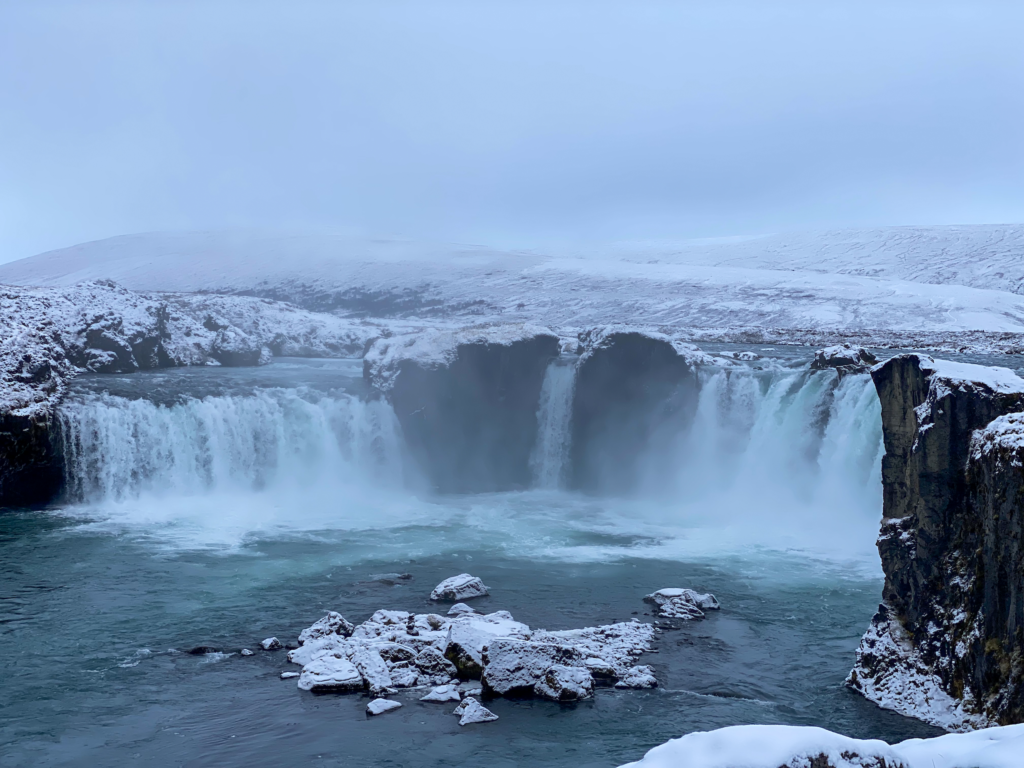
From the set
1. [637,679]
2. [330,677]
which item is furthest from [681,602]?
[330,677]

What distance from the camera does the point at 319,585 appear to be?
64.9 ft

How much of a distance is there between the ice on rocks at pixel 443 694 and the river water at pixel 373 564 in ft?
1.06

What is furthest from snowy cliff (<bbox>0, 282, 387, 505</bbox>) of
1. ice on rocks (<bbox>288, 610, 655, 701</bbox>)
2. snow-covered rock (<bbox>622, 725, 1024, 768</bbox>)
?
snow-covered rock (<bbox>622, 725, 1024, 768</bbox>)

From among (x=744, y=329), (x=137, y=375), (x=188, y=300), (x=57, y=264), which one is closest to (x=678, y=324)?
(x=744, y=329)

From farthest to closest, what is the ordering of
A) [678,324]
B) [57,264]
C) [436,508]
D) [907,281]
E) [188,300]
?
[57,264]
[907,281]
[678,324]
[188,300]
[436,508]

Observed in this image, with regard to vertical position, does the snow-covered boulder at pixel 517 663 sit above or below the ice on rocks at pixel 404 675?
above

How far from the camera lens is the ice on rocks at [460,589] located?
61.2ft

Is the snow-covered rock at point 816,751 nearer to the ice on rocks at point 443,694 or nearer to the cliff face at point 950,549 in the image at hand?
the cliff face at point 950,549

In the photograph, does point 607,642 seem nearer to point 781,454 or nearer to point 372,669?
point 372,669

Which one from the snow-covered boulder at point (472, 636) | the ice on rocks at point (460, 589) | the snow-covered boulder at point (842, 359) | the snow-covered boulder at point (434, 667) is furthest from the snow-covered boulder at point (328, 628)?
the snow-covered boulder at point (842, 359)

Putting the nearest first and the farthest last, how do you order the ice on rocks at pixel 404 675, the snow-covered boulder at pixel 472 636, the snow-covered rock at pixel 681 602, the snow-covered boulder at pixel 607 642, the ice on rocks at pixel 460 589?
the ice on rocks at pixel 404 675
the snow-covered boulder at pixel 472 636
the snow-covered boulder at pixel 607 642
the snow-covered rock at pixel 681 602
the ice on rocks at pixel 460 589

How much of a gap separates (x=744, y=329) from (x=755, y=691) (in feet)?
171

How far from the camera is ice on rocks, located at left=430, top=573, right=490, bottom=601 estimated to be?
1866 centimetres

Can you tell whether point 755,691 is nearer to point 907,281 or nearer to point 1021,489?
point 1021,489
